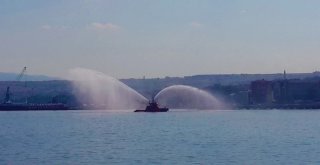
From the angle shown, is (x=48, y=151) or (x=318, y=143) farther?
(x=318, y=143)

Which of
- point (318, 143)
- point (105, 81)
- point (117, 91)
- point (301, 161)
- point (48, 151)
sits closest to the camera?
point (301, 161)

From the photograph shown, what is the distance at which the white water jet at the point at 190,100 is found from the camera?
18577 cm

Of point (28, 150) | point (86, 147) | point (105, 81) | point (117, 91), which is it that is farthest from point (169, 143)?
point (117, 91)

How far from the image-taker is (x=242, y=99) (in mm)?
196500

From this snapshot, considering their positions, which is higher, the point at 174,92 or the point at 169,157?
the point at 174,92

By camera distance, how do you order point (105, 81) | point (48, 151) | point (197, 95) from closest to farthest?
point (48, 151)
point (105, 81)
point (197, 95)

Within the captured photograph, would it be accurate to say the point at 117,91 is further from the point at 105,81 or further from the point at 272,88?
the point at 272,88

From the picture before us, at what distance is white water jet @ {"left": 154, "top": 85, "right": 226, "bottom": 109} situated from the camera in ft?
609

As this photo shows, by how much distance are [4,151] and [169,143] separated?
10716mm

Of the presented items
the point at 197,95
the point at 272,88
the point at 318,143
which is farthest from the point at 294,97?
the point at 318,143

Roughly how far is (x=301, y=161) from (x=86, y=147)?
14363mm

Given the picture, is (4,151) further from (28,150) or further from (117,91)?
(117,91)

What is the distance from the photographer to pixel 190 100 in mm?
191875

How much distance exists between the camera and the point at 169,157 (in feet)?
124
